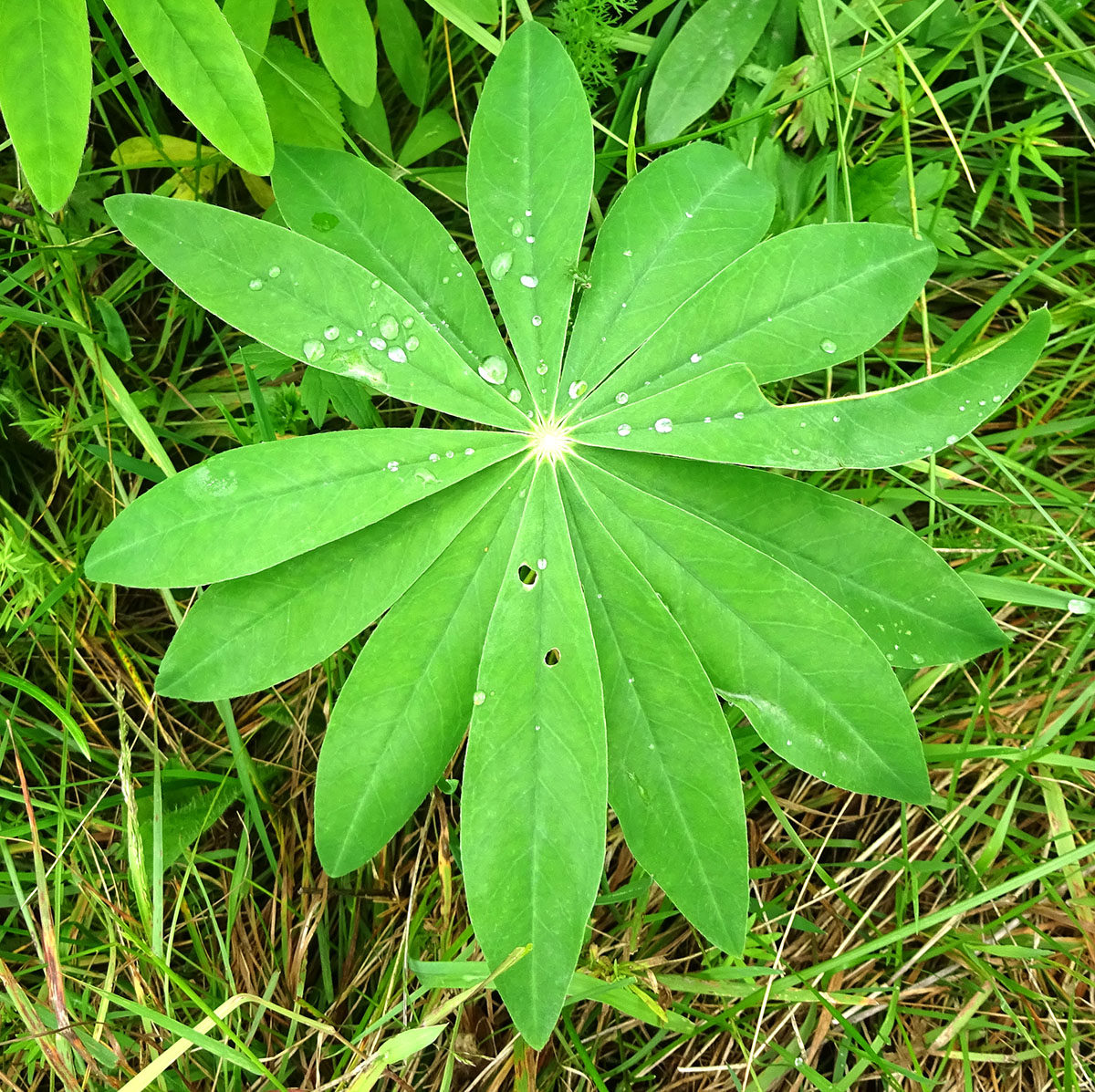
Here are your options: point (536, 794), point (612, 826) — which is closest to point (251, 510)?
point (536, 794)

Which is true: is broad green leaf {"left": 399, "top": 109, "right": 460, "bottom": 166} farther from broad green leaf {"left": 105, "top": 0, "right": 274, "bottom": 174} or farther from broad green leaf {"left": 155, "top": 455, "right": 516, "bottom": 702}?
broad green leaf {"left": 155, "top": 455, "right": 516, "bottom": 702}

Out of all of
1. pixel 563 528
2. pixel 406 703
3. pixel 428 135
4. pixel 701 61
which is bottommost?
pixel 406 703

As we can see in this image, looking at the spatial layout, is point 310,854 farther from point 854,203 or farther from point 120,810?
point 854,203

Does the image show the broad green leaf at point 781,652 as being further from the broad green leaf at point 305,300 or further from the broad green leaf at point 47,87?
the broad green leaf at point 47,87

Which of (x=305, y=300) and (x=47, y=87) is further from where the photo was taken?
(x=305, y=300)

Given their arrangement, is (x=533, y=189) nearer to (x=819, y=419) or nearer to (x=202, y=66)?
(x=202, y=66)
